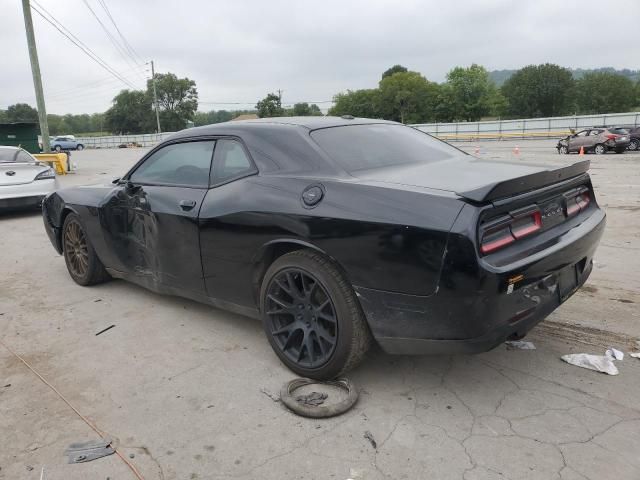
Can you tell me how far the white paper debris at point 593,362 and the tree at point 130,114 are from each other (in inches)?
3901

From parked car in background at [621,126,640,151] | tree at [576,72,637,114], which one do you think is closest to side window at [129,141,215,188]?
parked car in background at [621,126,640,151]

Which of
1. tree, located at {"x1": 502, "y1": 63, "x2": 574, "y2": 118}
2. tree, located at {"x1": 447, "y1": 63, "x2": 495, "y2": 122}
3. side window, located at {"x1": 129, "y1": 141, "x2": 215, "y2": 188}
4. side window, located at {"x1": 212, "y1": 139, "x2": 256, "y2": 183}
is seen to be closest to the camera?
side window, located at {"x1": 212, "y1": 139, "x2": 256, "y2": 183}

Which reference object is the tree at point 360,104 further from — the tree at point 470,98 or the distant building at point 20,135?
the distant building at point 20,135

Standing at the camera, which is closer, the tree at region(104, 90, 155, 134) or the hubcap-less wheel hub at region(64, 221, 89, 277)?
the hubcap-less wheel hub at region(64, 221, 89, 277)

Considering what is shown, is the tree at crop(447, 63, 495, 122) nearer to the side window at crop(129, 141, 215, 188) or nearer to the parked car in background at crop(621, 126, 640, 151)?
the parked car in background at crop(621, 126, 640, 151)

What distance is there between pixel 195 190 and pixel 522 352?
2.47 meters

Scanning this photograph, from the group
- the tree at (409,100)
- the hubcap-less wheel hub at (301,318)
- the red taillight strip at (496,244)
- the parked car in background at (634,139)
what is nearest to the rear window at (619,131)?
the parked car in background at (634,139)

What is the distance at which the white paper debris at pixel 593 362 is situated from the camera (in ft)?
10.3

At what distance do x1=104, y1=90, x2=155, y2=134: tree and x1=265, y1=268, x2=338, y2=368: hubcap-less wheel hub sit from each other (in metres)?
98.5

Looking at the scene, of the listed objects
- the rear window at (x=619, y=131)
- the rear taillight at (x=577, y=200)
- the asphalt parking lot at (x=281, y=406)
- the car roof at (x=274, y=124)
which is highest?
the car roof at (x=274, y=124)

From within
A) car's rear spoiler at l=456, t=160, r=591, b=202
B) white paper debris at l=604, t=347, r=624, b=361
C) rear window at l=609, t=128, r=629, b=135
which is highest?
car's rear spoiler at l=456, t=160, r=591, b=202

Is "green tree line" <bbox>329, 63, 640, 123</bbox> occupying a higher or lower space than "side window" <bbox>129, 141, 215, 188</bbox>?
higher

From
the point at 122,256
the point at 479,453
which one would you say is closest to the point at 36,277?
the point at 122,256

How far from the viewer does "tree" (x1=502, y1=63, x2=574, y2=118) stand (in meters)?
87.8
